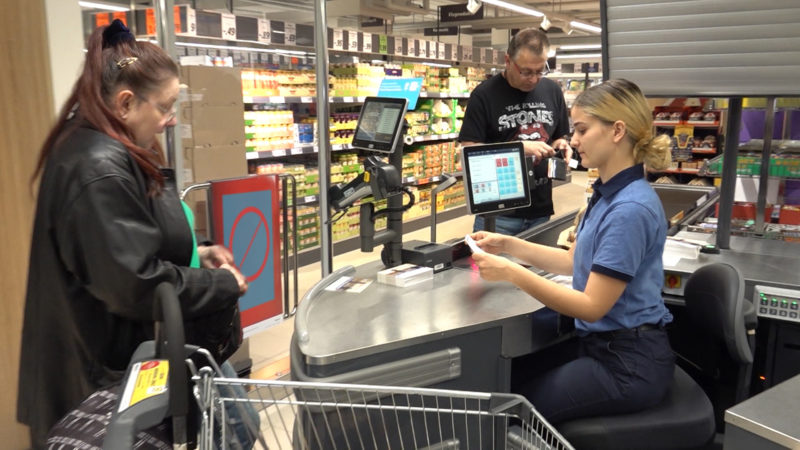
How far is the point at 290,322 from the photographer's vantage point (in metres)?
4.69

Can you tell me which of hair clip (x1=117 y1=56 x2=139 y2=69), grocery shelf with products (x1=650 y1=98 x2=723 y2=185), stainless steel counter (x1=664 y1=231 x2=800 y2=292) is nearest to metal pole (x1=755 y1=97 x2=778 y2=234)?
stainless steel counter (x1=664 y1=231 x2=800 y2=292)

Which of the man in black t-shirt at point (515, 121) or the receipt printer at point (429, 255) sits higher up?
the man in black t-shirt at point (515, 121)

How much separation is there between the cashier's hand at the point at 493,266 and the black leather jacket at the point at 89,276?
0.84 meters

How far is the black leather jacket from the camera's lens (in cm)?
144

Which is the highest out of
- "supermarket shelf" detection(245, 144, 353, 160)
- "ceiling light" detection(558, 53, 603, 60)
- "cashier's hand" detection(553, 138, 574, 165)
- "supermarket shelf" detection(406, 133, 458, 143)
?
"ceiling light" detection(558, 53, 603, 60)

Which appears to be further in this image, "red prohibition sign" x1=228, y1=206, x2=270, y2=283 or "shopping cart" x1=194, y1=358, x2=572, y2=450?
"red prohibition sign" x1=228, y1=206, x2=270, y2=283

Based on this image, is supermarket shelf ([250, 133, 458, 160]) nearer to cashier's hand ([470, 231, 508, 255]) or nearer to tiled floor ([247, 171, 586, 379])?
tiled floor ([247, 171, 586, 379])

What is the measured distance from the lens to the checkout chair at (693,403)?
6.08 ft

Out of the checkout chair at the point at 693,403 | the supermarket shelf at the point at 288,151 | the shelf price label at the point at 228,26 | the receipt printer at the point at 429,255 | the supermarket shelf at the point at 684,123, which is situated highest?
the shelf price label at the point at 228,26

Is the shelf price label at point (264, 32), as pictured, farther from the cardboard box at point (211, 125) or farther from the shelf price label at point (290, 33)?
the cardboard box at point (211, 125)

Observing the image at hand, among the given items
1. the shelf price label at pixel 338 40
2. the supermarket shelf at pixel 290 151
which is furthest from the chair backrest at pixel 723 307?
the shelf price label at pixel 338 40

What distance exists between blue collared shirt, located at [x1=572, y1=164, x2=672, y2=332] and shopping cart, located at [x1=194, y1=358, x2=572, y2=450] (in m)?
0.48

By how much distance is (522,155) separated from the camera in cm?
252

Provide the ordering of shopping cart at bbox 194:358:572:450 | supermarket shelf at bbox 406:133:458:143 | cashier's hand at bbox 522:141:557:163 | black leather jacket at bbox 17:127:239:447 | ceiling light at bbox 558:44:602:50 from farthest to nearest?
1. ceiling light at bbox 558:44:602:50
2. supermarket shelf at bbox 406:133:458:143
3. cashier's hand at bbox 522:141:557:163
4. black leather jacket at bbox 17:127:239:447
5. shopping cart at bbox 194:358:572:450
